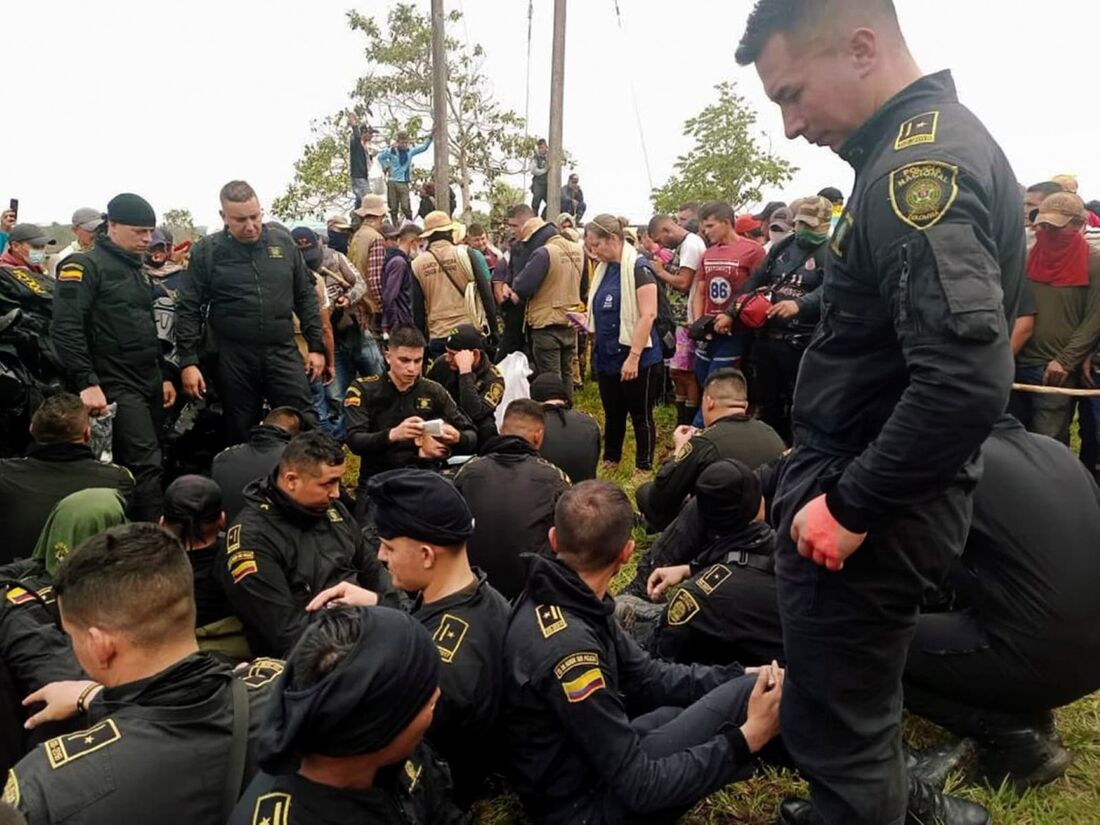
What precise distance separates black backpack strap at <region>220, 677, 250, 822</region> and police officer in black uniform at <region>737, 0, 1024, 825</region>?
1268 mm

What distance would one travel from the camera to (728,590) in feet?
9.35

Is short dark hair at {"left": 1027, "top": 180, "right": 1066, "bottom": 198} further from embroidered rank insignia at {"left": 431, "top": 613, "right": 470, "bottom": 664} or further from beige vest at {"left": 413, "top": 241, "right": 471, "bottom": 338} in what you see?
embroidered rank insignia at {"left": 431, "top": 613, "right": 470, "bottom": 664}

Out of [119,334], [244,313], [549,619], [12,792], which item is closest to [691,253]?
[244,313]

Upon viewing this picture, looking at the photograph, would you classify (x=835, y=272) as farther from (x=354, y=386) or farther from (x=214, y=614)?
(x=354, y=386)

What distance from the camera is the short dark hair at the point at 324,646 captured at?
5.17ft

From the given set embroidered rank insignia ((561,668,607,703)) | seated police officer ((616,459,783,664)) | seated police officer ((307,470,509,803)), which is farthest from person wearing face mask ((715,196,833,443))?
embroidered rank insignia ((561,668,607,703))

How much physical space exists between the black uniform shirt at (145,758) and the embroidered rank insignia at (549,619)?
2.48 ft

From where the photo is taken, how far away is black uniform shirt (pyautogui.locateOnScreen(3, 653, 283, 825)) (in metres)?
1.64

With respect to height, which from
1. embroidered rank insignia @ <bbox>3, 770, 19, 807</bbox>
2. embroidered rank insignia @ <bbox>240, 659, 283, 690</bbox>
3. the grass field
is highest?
embroidered rank insignia @ <bbox>3, 770, 19, 807</bbox>

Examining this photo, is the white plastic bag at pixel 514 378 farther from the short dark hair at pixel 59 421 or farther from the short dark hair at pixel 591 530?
the short dark hair at pixel 591 530

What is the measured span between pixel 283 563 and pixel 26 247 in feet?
19.6

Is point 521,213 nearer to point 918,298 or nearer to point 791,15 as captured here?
point 791,15

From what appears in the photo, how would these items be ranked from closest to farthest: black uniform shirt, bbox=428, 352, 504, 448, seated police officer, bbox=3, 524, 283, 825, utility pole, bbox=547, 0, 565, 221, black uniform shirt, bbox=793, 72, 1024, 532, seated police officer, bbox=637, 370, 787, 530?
black uniform shirt, bbox=793, 72, 1024, 532
seated police officer, bbox=3, 524, 283, 825
seated police officer, bbox=637, 370, 787, 530
black uniform shirt, bbox=428, 352, 504, 448
utility pole, bbox=547, 0, 565, 221

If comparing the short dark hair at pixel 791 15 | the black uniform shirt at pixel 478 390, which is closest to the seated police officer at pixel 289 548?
the black uniform shirt at pixel 478 390
